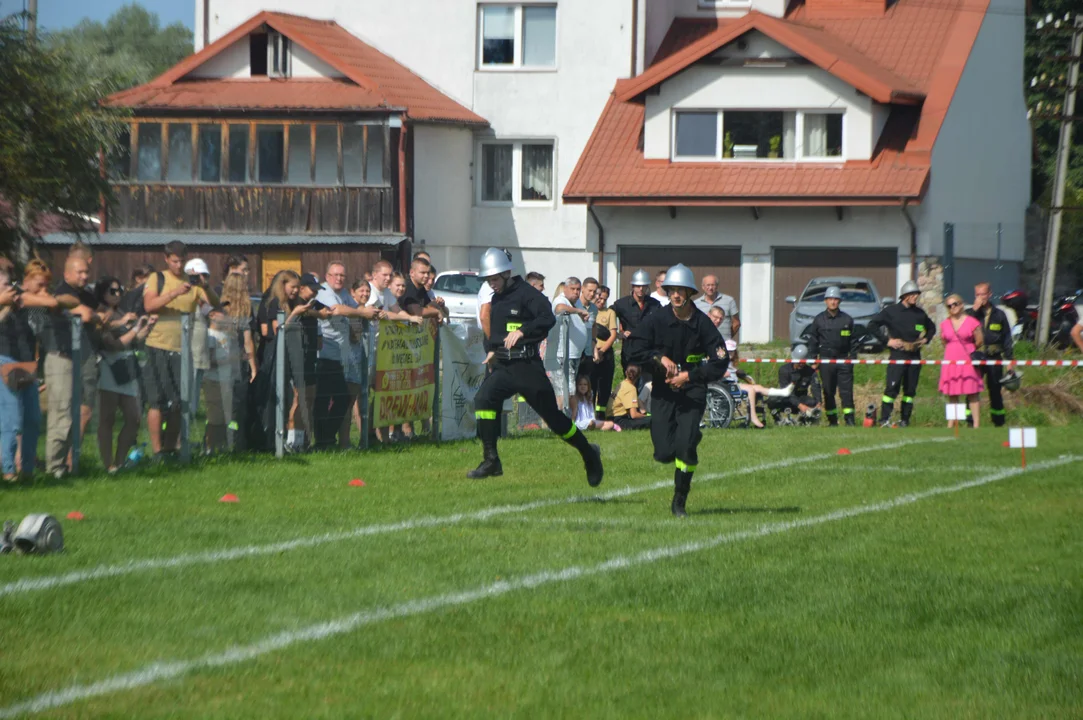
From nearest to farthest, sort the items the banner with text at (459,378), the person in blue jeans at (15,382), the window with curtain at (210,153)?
1. the person in blue jeans at (15,382)
2. the banner with text at (459,378)
3. the window with curtain at (210,153)

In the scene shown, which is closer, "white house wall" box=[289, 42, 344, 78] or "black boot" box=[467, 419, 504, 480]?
"black boot" box=[467, 419, 504, 480]

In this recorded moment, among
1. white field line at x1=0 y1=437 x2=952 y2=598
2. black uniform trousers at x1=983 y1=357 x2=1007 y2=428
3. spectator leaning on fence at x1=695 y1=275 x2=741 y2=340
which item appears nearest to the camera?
white field line at x1=0 y1=437 x2=952 y2=598

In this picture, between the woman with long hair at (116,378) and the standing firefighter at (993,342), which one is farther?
the standing firefighter at (993,342)

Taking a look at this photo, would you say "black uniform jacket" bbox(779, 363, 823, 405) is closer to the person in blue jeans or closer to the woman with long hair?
the woman with long hair

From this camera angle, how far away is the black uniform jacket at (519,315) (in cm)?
1335


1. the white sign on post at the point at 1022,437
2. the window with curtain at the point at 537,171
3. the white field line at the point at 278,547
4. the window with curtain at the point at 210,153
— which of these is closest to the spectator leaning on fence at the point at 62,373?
the white field line at the point at 278,547

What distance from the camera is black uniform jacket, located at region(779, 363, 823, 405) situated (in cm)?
2338

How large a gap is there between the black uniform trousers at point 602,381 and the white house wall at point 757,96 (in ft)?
65.1

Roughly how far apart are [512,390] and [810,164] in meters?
27.4

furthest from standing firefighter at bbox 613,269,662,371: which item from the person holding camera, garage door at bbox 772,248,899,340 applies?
garage door at bbox 772,248,899,340

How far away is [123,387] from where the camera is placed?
13.7 m

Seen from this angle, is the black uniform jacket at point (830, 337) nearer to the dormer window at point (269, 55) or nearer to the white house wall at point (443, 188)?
the white house wall at point (443, 188)

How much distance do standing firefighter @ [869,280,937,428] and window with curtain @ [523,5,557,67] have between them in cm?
2193

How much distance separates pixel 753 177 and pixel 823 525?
29.2m
